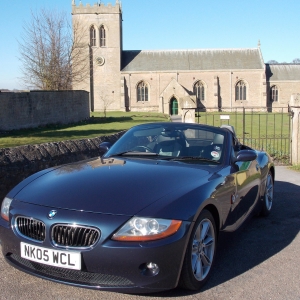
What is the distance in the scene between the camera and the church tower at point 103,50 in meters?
61.2

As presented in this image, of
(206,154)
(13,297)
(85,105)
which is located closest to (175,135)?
(206,154)

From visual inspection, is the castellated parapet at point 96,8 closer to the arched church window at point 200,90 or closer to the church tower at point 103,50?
the church tower at point 103,50

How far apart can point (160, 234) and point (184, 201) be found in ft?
1.38

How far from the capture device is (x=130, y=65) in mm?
62719

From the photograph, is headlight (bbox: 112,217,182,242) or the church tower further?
the church tower

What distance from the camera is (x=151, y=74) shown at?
61.9 meters

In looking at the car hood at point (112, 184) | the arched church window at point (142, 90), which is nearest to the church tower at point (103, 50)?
the arched church window at point (142, 90)

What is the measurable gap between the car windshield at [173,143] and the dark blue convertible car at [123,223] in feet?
0.96

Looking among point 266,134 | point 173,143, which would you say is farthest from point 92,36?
point 173,143

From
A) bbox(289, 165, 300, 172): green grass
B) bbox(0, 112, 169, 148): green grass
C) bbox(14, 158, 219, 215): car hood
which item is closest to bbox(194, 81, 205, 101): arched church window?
bbox(0, 112, 169, 148): green grass

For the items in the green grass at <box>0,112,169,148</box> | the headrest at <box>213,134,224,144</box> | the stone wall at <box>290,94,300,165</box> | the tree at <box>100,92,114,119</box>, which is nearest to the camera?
the headrest at <box>213,134,224,144</box>

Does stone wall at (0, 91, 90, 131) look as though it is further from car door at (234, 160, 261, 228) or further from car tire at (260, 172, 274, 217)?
car door at (234, 160, 261, 228)

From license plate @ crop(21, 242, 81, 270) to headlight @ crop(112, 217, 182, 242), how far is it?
1.18ft

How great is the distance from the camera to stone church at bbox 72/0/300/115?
6141 cm
